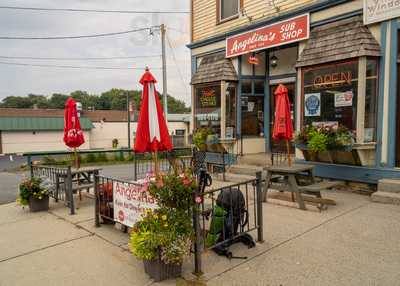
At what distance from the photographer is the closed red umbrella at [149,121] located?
3932 mm

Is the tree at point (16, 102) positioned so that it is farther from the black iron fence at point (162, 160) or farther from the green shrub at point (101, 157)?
the black iron fence at point (162, 160)

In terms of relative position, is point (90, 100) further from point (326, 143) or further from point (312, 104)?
point (326, 143)

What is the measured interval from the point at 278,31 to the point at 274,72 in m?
1.83

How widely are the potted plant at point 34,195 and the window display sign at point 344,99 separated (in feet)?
22.0

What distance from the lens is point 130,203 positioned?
13.7 feet

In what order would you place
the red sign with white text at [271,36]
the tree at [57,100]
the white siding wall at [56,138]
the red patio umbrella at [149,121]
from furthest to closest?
the tree at [57,100]
the white siding wall at [56,138]
the red sign with white text at [271,36]
the red patio umbrella at [149,121]

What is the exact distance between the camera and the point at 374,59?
6188 millimetres

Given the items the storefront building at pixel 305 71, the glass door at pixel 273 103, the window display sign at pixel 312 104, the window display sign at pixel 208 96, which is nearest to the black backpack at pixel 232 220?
the storefront building at pixel 305 71

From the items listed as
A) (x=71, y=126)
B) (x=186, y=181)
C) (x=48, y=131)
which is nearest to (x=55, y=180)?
(x=71, y=126)

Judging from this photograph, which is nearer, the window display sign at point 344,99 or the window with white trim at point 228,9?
the window display sign at point 344,99

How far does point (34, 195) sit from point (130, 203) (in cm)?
299

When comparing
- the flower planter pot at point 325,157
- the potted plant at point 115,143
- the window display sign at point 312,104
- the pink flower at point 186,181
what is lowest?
the potted plant at point 115,143

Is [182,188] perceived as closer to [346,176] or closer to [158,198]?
[158,198]

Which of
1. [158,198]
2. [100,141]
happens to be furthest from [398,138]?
[100,141]
